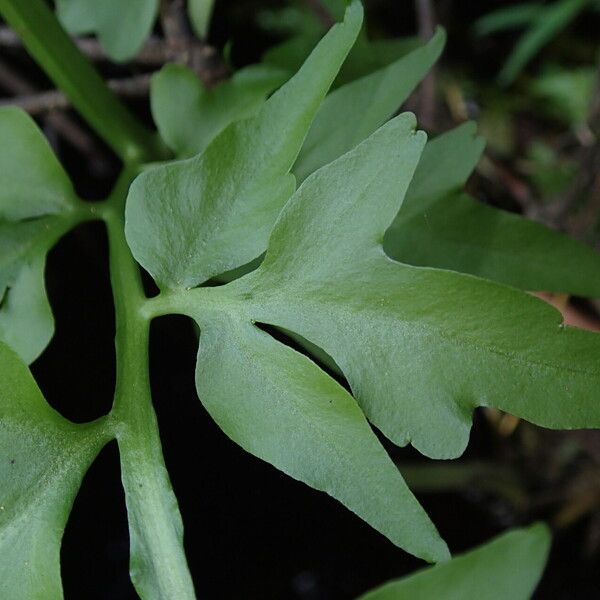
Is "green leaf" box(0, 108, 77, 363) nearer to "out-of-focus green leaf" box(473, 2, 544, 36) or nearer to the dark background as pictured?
the dark background

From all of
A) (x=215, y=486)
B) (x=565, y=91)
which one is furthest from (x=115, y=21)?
(x=565, y=91)

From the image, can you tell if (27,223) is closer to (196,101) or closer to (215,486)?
(196,101)

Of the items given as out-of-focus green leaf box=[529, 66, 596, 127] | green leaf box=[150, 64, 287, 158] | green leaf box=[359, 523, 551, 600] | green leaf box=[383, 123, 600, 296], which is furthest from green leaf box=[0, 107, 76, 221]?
out-of-focus green leaf box=[529, 66, 596, 127]

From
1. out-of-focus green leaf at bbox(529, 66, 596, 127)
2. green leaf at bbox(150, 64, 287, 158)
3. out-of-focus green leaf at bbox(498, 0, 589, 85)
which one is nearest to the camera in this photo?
green leaf at bbox(150, 64, 287, 158)

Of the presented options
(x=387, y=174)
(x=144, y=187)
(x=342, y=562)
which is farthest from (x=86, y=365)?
(x=387, y=174)

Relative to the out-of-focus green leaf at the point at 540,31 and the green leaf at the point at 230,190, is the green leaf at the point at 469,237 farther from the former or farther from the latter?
the out-of-focus green leaf at the point at 540,31

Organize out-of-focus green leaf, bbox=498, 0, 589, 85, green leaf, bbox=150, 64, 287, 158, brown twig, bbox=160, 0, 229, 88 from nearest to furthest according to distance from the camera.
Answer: green leaf, bbox=150, 64, 287, 158, brown twig, bbox=160, 0, 229, 88, out-of-focus green leaf, bbox=498, 0, 589, 85
